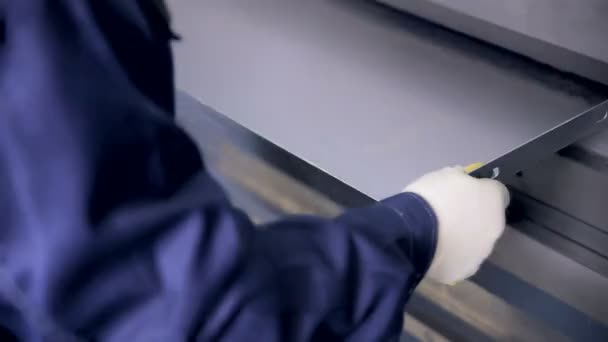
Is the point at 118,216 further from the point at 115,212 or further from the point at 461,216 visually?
the point at 461,216

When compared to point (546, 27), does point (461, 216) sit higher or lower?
lower

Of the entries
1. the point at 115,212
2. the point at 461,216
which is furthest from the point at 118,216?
the point at 461,216

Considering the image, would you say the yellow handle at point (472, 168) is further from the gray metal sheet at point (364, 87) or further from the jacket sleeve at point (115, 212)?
the jacket sleeve at point (115, 212)

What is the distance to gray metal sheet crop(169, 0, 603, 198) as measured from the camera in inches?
22.2

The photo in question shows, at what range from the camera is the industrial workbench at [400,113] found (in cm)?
57

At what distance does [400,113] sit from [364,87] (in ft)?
0.16

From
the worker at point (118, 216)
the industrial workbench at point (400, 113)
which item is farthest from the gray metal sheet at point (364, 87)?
the worker at point (118, 216)

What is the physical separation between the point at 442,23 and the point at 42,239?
494 mm

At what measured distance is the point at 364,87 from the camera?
629 mm

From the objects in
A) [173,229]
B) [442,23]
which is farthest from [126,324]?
[442,23]

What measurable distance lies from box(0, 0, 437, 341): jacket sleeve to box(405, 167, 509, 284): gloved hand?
0.13 m

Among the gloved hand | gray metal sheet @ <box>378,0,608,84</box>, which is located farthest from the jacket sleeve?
gray metal sheet @ <box>378,0,608,84</box>

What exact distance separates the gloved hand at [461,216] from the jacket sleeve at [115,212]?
0.13m

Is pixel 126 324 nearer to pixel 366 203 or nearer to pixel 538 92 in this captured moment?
pixel 366 203
